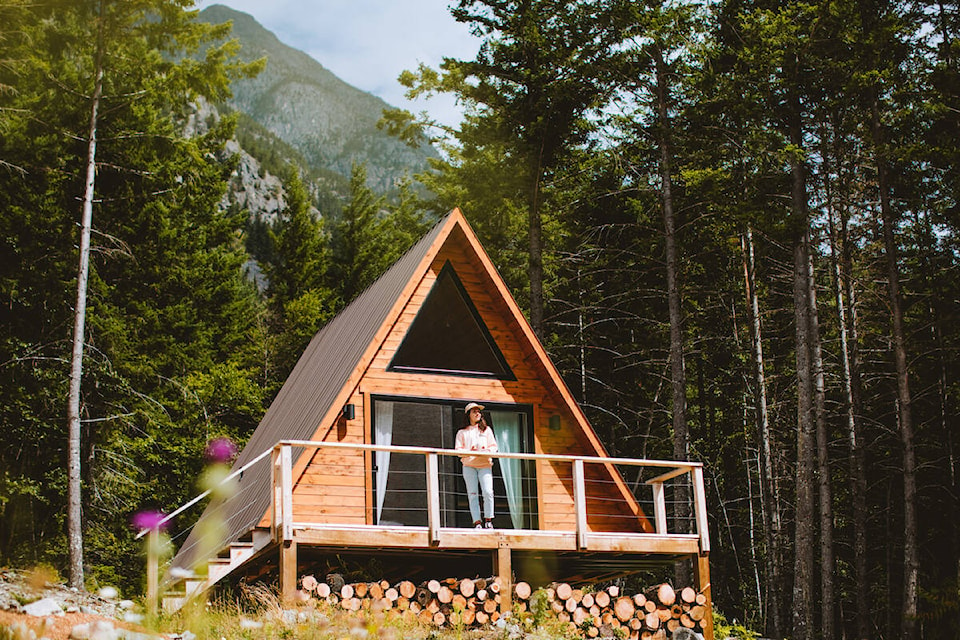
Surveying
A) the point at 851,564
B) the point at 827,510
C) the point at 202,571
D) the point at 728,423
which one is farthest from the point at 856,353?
the point at 202,571

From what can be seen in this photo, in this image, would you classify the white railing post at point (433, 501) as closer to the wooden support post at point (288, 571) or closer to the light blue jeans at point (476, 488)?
the light blue jeans at point (476, 488)

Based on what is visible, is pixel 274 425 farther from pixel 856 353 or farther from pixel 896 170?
pixel 896 170

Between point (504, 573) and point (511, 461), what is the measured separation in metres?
2.57

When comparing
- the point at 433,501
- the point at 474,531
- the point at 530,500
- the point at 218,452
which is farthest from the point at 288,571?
the point at 218,452

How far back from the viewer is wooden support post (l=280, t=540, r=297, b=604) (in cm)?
1055

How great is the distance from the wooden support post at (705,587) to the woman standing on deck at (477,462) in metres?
2.75

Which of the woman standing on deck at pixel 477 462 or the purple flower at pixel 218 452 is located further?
the purple flower at pixel 218 452

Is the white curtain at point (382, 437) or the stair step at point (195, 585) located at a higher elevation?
the white curtain at point (382, 437)

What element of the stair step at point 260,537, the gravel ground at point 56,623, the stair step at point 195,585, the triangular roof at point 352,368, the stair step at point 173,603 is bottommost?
the stair step at point 173,603

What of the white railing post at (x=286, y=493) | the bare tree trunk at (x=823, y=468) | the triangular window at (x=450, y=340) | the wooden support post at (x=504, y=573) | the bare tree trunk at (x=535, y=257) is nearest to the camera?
the white railing post at (x=286, y=493)

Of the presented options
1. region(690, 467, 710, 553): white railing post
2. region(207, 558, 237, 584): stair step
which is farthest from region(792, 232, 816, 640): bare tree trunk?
region(207, 558, 237, 584): stair step

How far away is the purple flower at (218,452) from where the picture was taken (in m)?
22.1

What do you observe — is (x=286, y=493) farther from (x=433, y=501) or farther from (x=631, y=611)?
(x=631, y=611)

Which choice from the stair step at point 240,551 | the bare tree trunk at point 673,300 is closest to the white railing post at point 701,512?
the bare tree trunk at point 673,300
